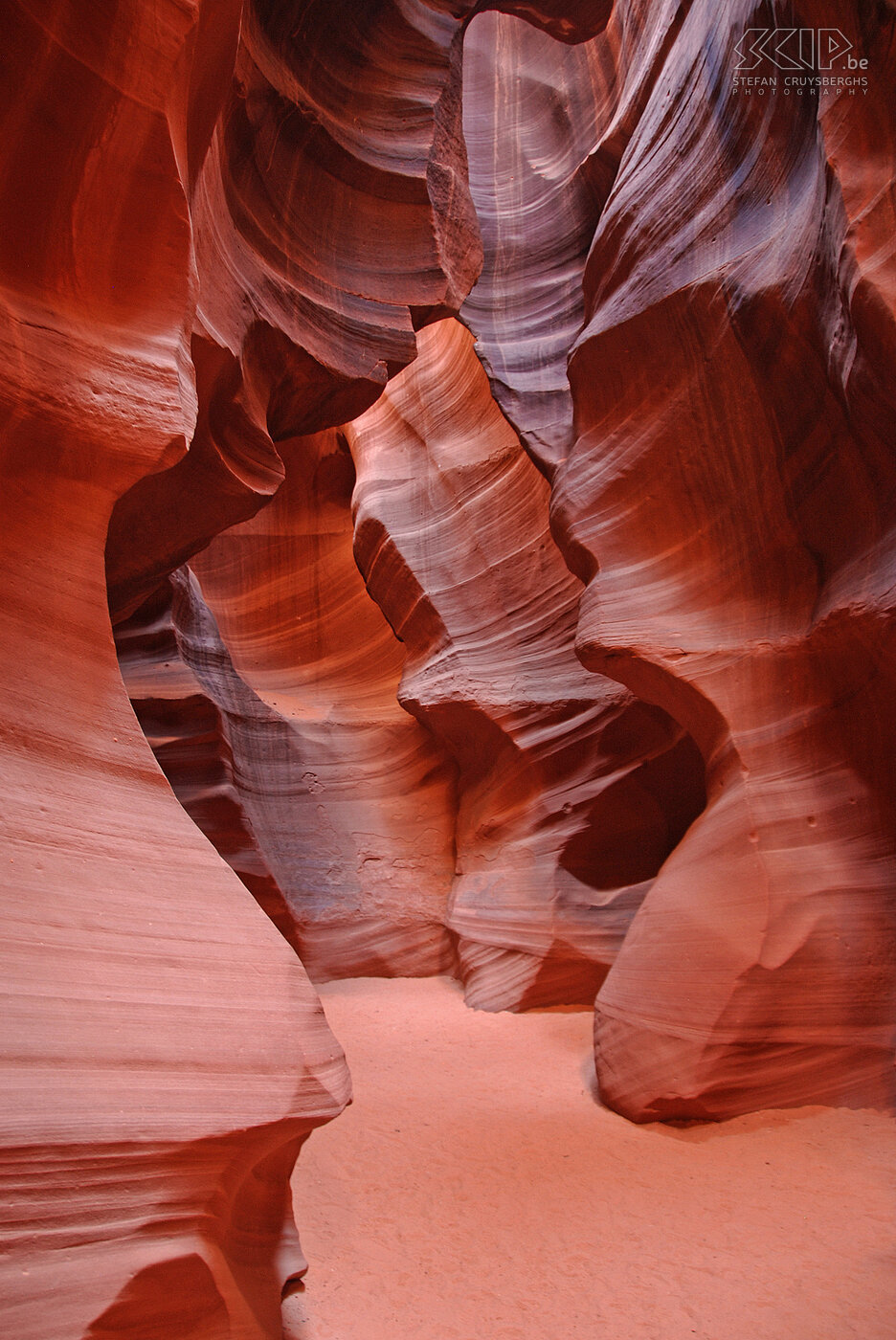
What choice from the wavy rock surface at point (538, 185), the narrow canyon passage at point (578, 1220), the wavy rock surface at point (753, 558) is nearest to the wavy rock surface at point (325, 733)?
the narrow canyon passage at point (578, 1220)

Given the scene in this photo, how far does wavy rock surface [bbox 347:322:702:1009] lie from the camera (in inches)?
305

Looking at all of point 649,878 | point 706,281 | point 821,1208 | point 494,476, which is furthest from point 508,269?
point 821,1208

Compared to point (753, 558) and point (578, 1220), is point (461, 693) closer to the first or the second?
point (753, 558)

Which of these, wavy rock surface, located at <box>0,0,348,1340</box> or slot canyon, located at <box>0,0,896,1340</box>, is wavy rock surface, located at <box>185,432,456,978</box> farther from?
wavy rock surface, located at <box>0,0,348,1340</box>

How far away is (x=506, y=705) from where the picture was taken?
27.7 feet

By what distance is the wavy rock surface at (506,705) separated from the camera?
7.73 metres

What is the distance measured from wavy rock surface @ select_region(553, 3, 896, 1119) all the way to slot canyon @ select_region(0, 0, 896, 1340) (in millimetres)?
27

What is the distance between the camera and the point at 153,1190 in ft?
7.13

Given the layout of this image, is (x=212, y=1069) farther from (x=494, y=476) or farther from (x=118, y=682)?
(x=494, y=476)

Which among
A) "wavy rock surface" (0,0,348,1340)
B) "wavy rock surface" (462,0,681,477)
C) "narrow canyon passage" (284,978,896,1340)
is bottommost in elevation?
"narrow canyon passage" (284,978,896,1340)

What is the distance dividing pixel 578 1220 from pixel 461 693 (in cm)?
535

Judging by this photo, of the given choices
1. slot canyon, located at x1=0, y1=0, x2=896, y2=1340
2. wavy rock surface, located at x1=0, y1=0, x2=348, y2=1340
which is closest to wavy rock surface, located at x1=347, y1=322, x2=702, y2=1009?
slot canyon, located at x1=0, y1=0, x2=896, y2=1340

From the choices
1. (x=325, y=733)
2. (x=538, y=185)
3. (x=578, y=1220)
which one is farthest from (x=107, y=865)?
(x=538, y=185)

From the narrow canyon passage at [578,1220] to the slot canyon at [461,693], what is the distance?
2 cm
